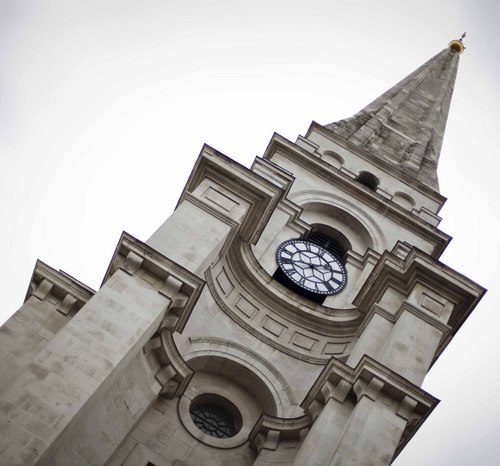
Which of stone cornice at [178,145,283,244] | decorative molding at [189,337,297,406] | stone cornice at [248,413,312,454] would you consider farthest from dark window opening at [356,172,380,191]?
stone cornice at [248,413,312,454]

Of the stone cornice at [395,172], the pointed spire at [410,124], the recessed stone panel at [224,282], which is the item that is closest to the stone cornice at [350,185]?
the stone cornice at [395,172]

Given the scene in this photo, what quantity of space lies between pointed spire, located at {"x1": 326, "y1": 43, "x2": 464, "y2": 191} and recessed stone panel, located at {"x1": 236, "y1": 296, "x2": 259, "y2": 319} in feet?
44.6

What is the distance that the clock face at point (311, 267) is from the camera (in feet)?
86.9

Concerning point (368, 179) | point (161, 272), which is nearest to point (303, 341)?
point (161, 272)

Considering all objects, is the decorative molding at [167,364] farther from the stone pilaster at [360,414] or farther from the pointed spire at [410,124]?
the pointed spire at [410,124]

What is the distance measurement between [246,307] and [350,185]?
9.05 meters

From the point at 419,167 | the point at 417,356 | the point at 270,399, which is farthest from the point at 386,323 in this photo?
the point at 419,167

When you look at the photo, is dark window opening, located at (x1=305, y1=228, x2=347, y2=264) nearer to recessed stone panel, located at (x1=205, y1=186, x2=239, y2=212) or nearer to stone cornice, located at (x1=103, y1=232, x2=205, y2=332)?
recessed stone panel, located at (x1=205, y1=186, x2=239, y2=212)

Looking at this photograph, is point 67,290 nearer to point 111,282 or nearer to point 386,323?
point 111,282

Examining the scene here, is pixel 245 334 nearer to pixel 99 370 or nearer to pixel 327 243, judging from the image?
pixel 327 243

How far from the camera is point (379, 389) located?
59.7ft

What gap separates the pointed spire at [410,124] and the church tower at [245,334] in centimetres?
482

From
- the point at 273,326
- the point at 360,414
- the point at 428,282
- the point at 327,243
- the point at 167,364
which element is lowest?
the point at 167,364

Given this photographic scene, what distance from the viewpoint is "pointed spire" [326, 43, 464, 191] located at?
121 ft
